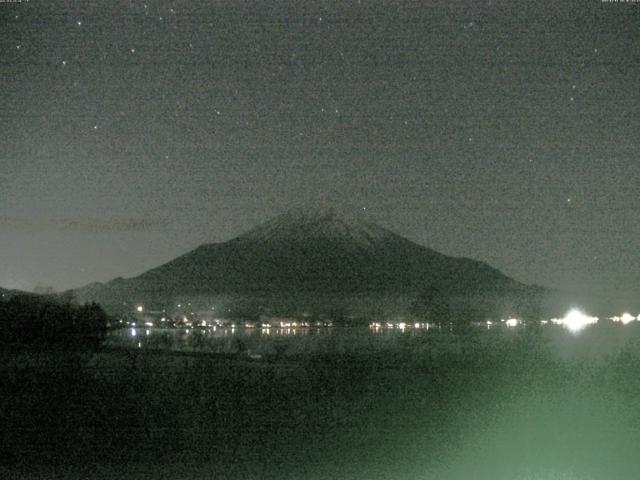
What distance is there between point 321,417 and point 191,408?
8.32 feet

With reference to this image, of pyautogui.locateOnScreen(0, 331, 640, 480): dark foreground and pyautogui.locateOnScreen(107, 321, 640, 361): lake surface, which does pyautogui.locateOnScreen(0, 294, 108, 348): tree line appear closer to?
pyautogui.locateOnScreen(107, 321, 640, 361): lake surface

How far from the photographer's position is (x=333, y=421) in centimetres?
1750

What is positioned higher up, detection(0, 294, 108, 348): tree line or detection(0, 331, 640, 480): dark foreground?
detection(0, 294, 108, 348): tree line

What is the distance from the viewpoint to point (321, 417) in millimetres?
17953

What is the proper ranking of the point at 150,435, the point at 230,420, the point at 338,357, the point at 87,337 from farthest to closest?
the point at 87,337
the point at 338,357
the point at 230,420
the point at 150,435

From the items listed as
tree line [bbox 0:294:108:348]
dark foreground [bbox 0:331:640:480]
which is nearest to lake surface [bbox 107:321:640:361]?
tree line [bbox 0:294:108:348]

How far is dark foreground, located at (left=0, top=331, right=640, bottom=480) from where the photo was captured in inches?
536

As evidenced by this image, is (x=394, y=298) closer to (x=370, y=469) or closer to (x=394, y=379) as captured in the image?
(x=394, y=379)

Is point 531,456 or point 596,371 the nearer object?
point 531,456

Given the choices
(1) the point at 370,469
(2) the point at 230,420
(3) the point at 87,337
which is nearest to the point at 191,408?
(2) the point at 230,420

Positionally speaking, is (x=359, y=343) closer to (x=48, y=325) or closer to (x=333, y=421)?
(x=48, y=325)

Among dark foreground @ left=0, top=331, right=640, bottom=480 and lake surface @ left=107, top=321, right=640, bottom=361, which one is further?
lake surface @ left=107, top=321, right=640, bottom=361

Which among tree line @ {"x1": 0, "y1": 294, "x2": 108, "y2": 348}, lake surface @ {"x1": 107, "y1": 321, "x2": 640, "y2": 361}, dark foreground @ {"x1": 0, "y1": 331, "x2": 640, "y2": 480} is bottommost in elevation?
dark foreground @ {"x1": 0, "y1": 331, "x2": 640, "y2": 480}

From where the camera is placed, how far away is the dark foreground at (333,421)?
1362 cm
